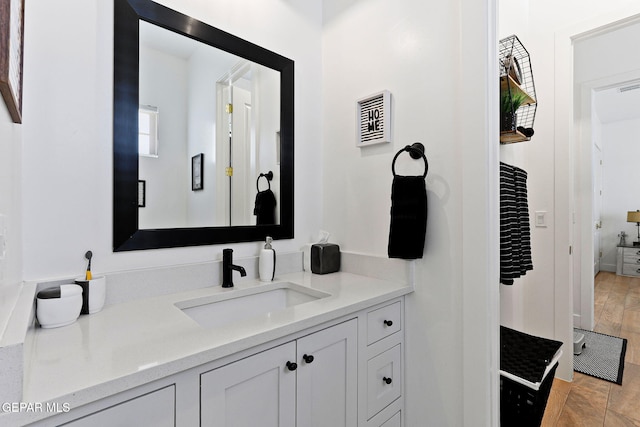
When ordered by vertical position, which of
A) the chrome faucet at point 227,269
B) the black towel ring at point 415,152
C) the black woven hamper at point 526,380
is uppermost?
the black towel ring at point 415,152

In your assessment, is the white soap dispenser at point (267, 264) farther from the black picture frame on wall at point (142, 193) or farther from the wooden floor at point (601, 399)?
the wooden floor at point (601, 399)

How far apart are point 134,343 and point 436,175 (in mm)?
1236

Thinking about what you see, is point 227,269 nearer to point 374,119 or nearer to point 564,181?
point 374,119

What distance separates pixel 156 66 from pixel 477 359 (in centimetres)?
172

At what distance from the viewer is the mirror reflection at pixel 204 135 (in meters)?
1.24

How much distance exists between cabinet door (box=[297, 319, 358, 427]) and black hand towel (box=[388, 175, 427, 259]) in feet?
1.29

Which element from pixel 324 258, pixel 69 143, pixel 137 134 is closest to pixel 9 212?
pixel 69 143

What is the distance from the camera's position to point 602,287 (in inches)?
174

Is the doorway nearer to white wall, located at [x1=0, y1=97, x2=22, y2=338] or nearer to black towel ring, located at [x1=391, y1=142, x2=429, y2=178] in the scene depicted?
black towel ring, located at [x1=391, y1=142, x2=429, y2=178]

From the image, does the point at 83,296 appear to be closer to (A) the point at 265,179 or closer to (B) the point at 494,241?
(A) the point at 265,179

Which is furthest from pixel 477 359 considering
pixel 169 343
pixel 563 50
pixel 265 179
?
pixel 563 50

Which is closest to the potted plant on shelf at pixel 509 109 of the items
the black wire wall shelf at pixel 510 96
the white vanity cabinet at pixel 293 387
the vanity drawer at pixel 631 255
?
the black wire wall shelf at pixel 510 96

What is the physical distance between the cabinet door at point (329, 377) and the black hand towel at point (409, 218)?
0.39 m
